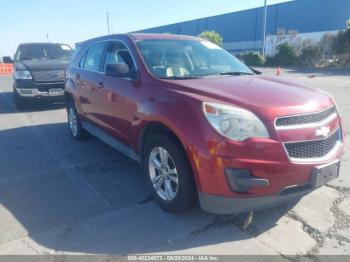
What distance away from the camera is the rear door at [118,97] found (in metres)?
4.19

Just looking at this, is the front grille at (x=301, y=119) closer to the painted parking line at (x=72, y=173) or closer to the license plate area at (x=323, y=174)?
the license plate area at (x=323, y=174)

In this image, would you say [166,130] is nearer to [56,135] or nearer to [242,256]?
[242,256]

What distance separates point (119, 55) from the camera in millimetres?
4738

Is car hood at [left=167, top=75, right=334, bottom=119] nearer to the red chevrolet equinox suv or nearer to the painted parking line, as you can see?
the red chevrolet equinox suv

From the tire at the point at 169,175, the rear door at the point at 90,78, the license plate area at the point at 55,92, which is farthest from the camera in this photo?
the license plate area at the point at 55,92

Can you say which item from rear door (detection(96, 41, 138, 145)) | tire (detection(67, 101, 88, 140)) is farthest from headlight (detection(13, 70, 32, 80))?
rear door (detection(96, 41, 138, 145))

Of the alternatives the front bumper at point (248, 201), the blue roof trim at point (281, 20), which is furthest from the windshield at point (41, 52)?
the blue roof trim at point (281, 20)

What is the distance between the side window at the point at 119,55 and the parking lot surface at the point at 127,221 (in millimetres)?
1457

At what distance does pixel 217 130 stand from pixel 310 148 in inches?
33.3

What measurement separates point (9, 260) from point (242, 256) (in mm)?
1931

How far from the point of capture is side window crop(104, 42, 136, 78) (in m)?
4.32

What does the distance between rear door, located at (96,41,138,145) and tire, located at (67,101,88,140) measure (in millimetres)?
1362

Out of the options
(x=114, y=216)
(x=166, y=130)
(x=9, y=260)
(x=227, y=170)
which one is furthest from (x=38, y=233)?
(x=227, y=170)

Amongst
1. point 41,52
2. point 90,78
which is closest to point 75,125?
point 90,78
